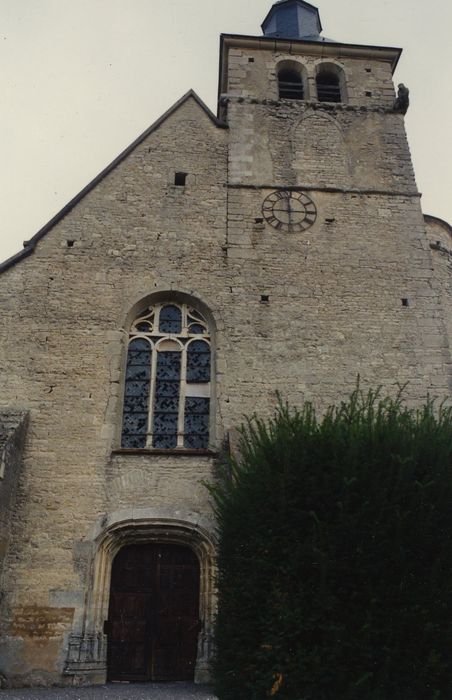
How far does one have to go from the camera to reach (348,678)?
5.22 m

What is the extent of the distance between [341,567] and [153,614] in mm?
3082

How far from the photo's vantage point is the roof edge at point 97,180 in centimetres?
968

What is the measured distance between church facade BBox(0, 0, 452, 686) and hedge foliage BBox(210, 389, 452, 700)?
70.4 inches

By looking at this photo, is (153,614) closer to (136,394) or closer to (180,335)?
(136,394)

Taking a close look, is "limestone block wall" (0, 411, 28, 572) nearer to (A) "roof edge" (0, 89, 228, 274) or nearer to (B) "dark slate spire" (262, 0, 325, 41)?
(A) "roof edge" (0, 89, 228, 274)

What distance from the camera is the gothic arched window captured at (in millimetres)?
8750

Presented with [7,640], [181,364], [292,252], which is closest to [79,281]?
[181,364]

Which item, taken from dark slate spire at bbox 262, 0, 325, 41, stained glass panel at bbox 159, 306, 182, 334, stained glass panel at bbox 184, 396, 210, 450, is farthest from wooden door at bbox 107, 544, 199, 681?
dark slate spire at bbox 262, 0, 325, 41

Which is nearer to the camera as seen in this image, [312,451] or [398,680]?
[398,680]

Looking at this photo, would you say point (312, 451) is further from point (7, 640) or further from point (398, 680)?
point (7, 640)

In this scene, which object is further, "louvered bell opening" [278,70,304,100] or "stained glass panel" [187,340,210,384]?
"louvered bell opening" [278,70,304,100]

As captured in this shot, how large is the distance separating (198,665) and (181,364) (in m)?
3.92

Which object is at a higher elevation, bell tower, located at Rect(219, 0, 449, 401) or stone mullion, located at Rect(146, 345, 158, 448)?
bell tower, located at Rect(219, 0, 449, 401)

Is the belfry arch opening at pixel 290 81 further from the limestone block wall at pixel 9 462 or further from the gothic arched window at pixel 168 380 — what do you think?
the limestone block wall at pixel 9 462
